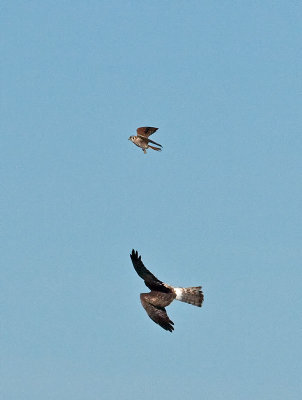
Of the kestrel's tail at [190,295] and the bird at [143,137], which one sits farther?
the bird at [143,137]

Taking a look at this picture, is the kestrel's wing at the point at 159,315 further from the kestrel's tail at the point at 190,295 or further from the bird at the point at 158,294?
the kestrel's tail at the point at 190,295

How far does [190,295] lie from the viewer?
71812 millimetres

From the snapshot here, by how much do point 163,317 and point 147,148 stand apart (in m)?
15.9

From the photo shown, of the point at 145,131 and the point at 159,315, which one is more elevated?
the point at 145,131

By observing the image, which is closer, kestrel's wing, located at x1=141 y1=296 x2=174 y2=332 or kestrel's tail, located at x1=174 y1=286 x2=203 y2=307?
kestrel's wing, located at x1=141 y1=296 x2=174 y2=332

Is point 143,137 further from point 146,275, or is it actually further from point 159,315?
point 159,315

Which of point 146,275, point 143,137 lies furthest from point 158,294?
point 143,137

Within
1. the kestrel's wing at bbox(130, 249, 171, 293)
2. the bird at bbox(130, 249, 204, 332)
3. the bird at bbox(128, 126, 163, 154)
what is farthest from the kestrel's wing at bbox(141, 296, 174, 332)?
the bird at bbox(128, 126, 163, 154)

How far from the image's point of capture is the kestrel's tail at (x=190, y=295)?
71.6m

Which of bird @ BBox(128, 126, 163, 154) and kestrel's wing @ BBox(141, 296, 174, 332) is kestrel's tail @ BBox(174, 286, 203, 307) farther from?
bird @ BBox(128, 126, 163, 154)

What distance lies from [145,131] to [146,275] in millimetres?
12349

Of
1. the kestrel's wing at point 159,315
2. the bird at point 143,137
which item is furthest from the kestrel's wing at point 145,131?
A: the kestrel's wing at point 159,315

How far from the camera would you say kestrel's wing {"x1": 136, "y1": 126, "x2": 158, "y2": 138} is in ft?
264

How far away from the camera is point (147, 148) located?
264 ft
